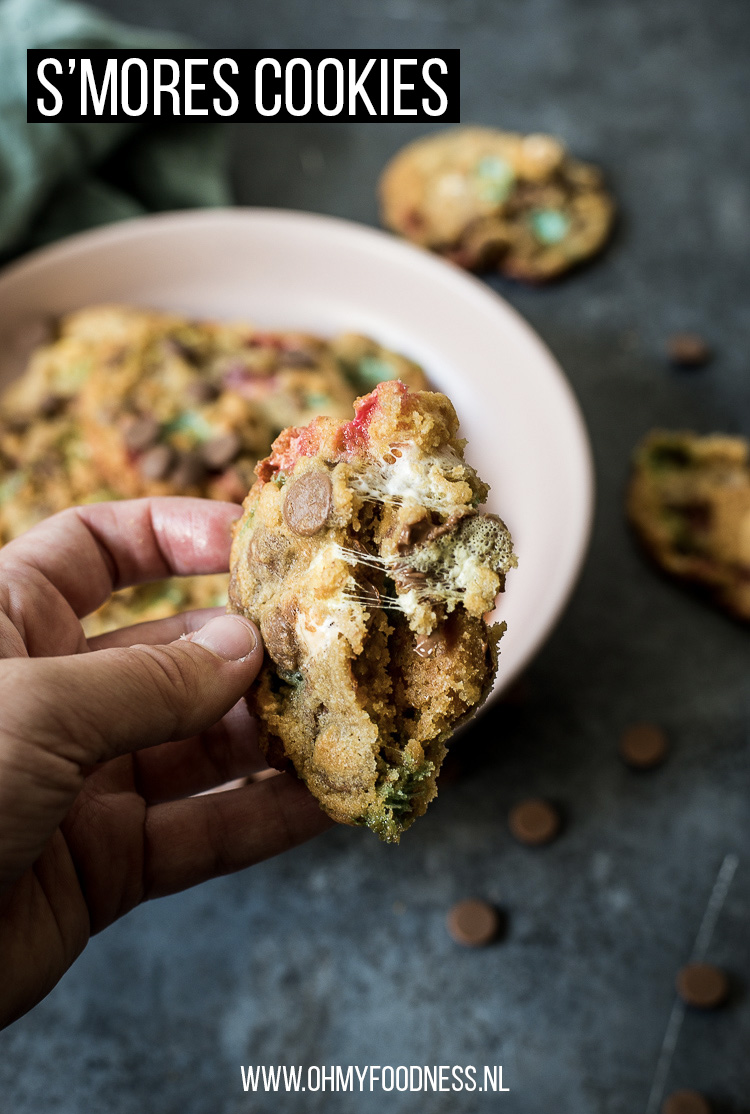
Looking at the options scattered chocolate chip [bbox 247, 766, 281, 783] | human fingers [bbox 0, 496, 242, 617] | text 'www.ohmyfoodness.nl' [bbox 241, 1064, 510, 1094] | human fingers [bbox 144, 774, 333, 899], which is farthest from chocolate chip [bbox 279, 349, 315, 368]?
text 'www.ohmyfoodness.nl' [bbox 241, 1064, 510, 1094]

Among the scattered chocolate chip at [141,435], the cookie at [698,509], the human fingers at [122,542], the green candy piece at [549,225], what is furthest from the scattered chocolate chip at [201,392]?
the green candy piece at [549,225]

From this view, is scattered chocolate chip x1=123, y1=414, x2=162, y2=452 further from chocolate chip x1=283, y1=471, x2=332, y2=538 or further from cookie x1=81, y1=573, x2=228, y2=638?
chocolate chip x1=283, y1=471, x2=332, y2=538

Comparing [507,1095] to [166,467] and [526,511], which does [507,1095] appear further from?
[166,467]

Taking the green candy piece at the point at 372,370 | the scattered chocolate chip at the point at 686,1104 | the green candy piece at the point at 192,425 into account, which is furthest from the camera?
the green candy piece at the point at 372,370

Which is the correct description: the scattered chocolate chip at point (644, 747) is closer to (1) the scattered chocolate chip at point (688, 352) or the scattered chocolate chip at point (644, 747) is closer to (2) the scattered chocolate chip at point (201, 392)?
(1) the scattered chocolate chip at point (688, 352)

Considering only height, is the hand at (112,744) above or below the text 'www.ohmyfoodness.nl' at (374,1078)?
above

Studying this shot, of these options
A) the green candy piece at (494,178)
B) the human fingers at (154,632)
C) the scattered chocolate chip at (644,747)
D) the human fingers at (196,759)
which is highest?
the green candy piece at (494,178)
